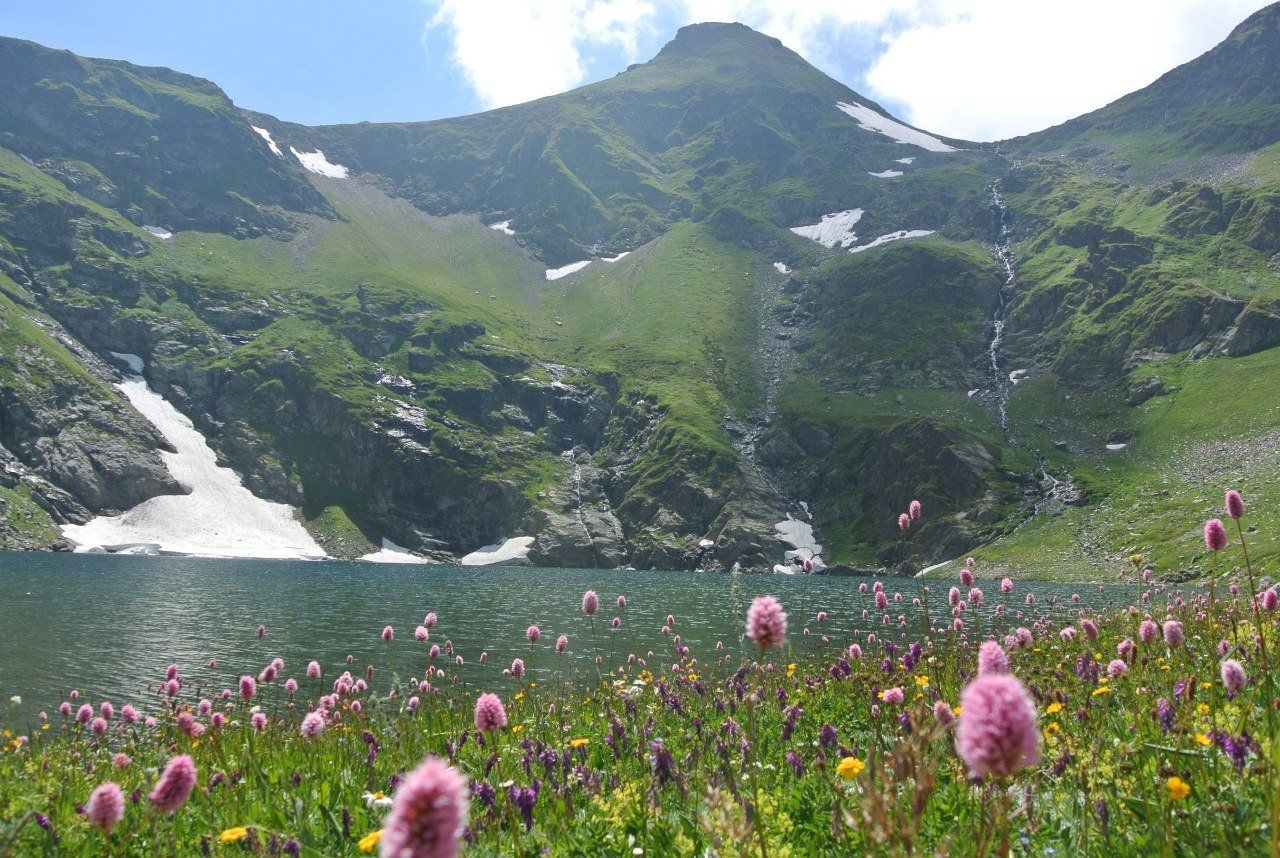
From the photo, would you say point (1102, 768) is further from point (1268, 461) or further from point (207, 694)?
point (1268, 461)

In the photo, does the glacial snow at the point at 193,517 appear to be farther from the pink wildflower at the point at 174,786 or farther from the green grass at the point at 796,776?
the pink wildflower at the point at 174,786

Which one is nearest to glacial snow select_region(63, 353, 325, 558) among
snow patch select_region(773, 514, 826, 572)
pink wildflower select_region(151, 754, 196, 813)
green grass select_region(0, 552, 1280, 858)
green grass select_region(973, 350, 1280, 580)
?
snow patch select_region(773, 514, 826, 572)

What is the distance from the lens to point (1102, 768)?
4.98 meters

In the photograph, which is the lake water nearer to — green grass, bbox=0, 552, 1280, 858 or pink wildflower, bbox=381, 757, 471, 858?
green grass, bbox=0, 552, 1280, 858

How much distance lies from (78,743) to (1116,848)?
1242cm

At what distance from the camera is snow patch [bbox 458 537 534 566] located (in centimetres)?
16350

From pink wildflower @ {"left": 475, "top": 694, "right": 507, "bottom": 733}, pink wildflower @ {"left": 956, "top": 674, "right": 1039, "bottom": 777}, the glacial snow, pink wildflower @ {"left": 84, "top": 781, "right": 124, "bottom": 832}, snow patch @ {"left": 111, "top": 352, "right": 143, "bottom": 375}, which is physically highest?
snow patch @ {"left": 111, "top": 352, "right": 143, "bottom": 375}

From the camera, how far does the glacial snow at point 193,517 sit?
14450 centimetres

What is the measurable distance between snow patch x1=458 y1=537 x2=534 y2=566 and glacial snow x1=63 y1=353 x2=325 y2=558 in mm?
33773

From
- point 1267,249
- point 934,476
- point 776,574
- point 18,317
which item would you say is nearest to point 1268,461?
point 934,476

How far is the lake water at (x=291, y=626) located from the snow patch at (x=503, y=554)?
85739mm

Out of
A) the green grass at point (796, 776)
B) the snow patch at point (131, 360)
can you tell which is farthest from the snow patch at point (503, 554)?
the green grass at point (796, 776)

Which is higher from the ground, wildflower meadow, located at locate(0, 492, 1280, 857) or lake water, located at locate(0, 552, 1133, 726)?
wildflower meadow, located at locate(0, 492, 1280, 857)

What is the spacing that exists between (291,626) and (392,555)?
440ft
